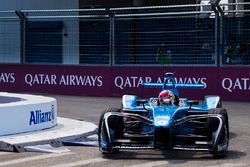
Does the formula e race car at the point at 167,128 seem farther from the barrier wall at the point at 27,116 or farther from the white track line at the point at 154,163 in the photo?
the barrier wall at the point at 27,116

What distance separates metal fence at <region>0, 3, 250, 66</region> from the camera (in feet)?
62.2

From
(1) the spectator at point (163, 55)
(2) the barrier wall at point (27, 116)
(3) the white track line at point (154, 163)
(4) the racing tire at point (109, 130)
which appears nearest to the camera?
(3) the white track line at point (154, 163)

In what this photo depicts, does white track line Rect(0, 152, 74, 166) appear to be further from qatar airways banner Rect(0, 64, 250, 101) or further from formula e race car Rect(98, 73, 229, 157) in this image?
qatar airways banner Rect(0, 64, 250, 101)

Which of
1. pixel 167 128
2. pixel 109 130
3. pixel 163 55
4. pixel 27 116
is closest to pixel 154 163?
pixel 167 128

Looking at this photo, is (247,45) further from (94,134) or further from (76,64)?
(94,134)

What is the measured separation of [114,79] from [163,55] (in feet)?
5.60

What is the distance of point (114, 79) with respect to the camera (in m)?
20.5

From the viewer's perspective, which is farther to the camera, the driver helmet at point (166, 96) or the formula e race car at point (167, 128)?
the driver helmet at point (166, 96)

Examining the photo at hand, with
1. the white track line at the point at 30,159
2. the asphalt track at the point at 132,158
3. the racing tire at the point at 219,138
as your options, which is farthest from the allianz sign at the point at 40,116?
the racing tire at the point at 219,138

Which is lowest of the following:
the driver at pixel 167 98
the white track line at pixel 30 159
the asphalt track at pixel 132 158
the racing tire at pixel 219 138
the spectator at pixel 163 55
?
the white track line at pixel 30 159

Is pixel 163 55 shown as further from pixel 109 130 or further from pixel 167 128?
pixel 167 128

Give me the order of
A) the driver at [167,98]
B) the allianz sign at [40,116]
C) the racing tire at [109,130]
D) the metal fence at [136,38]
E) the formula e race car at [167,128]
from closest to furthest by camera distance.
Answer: the formula e race car at [167,128], the racing tire at [109,130], the driver at [167,98], the allianz sign at [40,116], the metal fence at [136,38]

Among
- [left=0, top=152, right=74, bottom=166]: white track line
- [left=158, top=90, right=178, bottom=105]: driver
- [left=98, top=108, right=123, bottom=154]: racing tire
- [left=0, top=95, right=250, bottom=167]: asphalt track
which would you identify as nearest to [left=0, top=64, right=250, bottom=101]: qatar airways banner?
[left=0, top=95, right=250, bottom=167]: asphalt track

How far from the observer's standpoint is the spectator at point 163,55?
66.3 ft
